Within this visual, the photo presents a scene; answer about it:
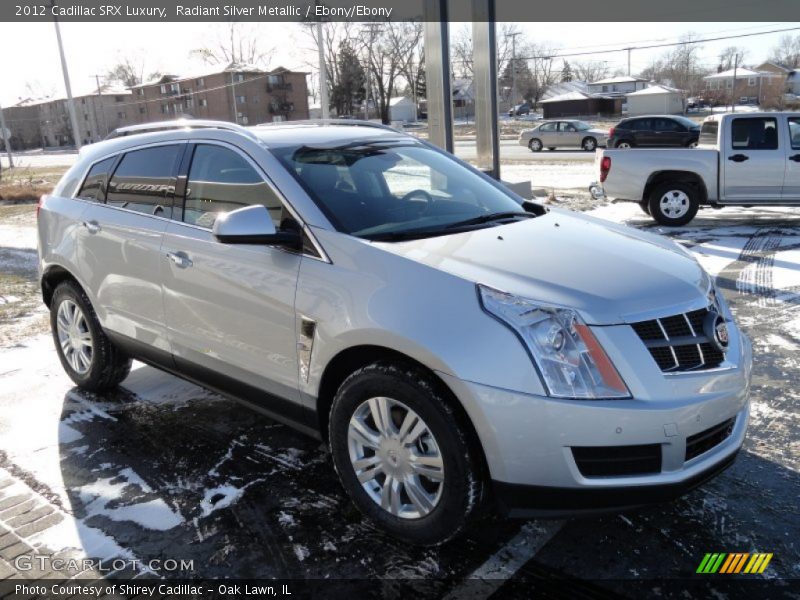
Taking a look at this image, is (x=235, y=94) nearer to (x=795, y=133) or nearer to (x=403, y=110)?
(x=403, y=110)

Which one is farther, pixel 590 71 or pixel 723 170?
pixel 590 71

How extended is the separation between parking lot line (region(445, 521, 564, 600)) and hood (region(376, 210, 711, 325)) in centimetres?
109

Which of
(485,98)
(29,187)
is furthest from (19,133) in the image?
(485,98)

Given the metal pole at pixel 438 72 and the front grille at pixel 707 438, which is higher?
the metal pole at pixel 438 72

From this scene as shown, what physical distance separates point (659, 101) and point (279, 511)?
→ 7053 cm

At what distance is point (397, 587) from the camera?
270cm

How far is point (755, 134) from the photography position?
1074 cm

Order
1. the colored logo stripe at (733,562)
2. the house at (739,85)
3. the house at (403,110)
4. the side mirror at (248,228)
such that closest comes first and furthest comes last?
Result: the colored logo stripe at (733,562) < the side mirror at (248,228) < the house at (739,85) < the house at (403,110)

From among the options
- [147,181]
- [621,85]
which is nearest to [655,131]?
[147,181]

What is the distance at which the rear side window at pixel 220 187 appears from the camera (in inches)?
137

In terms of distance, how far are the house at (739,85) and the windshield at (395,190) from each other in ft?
271

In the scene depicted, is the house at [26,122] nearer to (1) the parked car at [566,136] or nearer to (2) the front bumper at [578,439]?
(1) the parked car at [566,136]

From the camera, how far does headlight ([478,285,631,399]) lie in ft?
8.07

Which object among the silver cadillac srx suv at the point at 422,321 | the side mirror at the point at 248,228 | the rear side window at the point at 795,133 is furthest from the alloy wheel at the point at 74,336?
the rear side window at the point at 795,133
